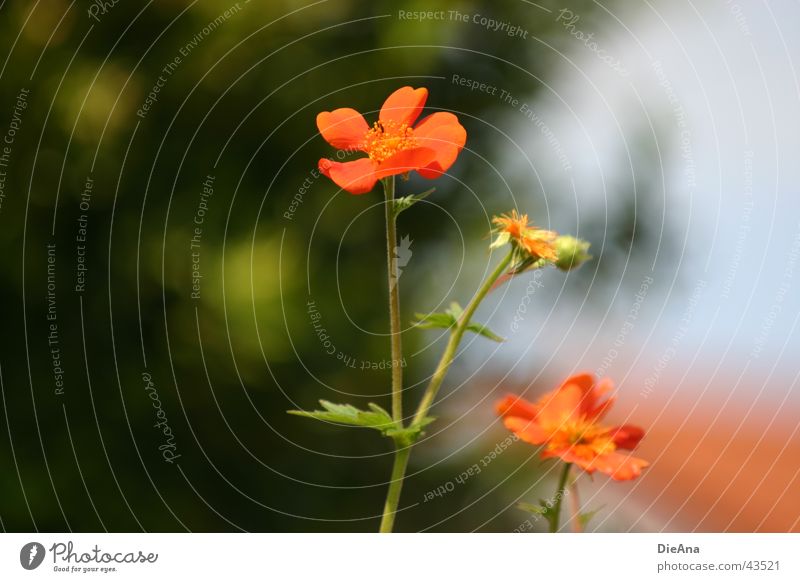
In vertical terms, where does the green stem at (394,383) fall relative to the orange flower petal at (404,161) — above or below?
below

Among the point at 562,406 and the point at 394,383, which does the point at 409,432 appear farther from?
the point at 562,406

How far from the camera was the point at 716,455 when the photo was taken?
3.37 ft

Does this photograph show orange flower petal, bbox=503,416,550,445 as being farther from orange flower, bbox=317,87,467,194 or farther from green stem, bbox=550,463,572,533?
orange flower, bbox=317,87,467,194

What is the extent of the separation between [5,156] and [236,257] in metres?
0.38


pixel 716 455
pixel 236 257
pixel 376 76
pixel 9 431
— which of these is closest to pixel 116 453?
pixel 9 431

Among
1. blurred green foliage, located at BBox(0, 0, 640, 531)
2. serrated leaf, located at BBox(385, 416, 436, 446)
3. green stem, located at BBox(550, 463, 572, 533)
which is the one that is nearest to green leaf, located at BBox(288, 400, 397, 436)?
serrated leaf, located at BBox(385, 416, 436, 446)

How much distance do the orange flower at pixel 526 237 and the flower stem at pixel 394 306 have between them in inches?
2.7

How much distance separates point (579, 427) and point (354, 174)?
0.23 m

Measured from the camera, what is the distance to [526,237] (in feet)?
1.73

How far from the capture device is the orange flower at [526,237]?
0.52 meters

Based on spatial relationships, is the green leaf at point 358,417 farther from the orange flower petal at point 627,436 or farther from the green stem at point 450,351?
the orange flower petal at point 627,436

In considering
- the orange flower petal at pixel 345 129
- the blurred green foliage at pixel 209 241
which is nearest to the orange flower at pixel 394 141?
the orange flower petal at pixel 345 129

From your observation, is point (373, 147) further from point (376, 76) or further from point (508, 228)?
point (376, 76)

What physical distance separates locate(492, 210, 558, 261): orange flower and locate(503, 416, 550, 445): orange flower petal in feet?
0.37
